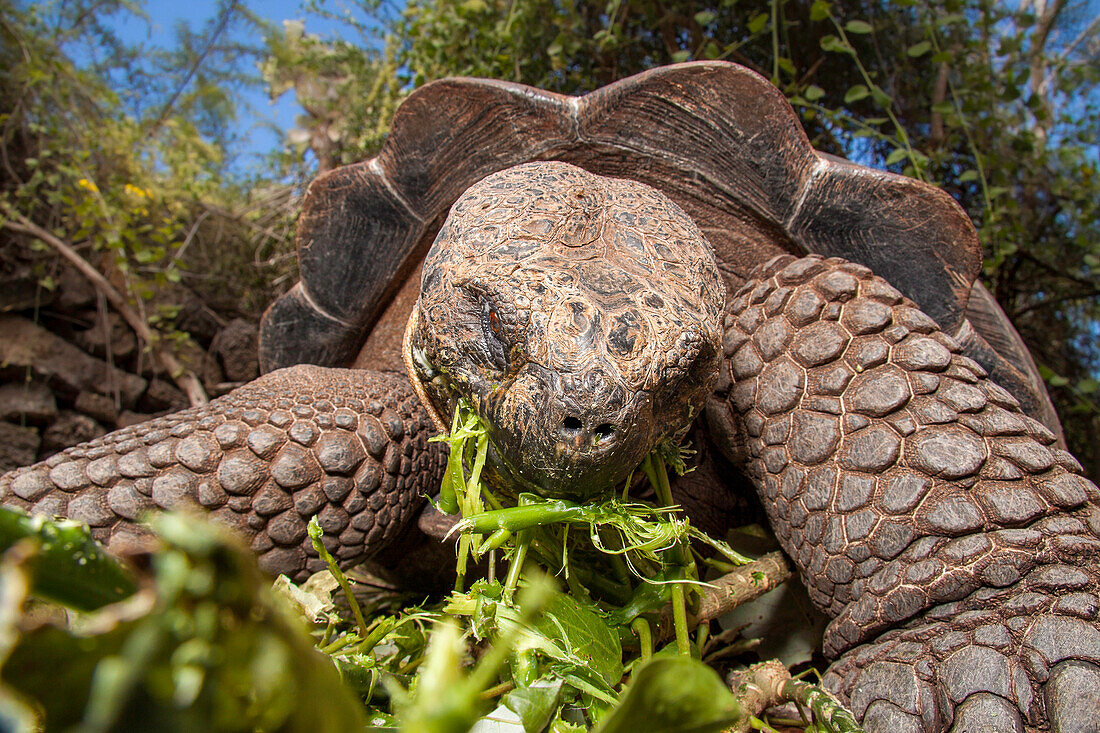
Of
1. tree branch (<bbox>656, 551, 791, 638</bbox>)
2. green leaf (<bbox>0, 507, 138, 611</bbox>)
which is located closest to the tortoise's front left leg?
tree branch (<bbox>656, 551, 791, 638</bbox>)

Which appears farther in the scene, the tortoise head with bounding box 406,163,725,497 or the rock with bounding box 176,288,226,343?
the rock with bounding box 176,288,226,343

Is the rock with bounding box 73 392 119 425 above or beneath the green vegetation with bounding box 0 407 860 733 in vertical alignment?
beneath

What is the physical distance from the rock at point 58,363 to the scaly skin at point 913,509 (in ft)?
13.4

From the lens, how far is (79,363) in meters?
3.80

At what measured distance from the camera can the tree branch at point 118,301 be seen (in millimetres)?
3360

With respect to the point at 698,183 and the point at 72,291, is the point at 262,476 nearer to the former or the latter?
the point at 698,183

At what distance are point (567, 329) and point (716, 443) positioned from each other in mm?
669

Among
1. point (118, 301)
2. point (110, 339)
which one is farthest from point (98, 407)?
point (118, 301)

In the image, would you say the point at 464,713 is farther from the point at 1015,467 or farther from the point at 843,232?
the point at 843,232

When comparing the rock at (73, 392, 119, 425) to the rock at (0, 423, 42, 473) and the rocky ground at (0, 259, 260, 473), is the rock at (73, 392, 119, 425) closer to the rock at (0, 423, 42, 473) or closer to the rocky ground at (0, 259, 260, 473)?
the rocky ground at (0, 259, 260, 473)

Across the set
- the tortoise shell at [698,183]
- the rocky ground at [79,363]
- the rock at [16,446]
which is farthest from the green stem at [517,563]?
the rock at [16,446]

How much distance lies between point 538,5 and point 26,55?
9.58ft

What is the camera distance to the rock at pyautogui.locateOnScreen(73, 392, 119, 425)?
148 inches

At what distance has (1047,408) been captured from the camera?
1709mm
